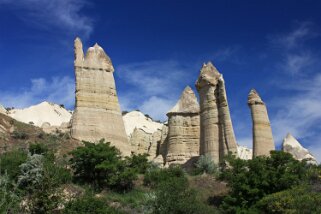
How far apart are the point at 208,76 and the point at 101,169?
15.7 meters

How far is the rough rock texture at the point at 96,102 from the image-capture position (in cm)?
4227

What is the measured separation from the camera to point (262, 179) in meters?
28.2

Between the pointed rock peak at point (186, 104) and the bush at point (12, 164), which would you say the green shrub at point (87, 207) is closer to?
the bush at point (12, 164)

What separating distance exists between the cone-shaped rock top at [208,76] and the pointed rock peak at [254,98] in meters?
3.02

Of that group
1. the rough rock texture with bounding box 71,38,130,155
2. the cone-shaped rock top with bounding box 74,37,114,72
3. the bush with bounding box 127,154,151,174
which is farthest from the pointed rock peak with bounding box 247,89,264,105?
the cone-shaped rock top with bounding box 74,37,114,72

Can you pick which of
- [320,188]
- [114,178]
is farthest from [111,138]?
[320,188]

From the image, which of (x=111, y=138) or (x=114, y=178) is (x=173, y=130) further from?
(x=114, y=178)

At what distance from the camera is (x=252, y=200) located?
27719mm

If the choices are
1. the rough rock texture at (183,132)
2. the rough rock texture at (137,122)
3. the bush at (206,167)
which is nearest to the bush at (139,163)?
the bush at (206,167)

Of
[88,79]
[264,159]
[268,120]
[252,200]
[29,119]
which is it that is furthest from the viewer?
[29,119]

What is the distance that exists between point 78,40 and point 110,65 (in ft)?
11.9

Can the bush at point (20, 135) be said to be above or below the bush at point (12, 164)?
above

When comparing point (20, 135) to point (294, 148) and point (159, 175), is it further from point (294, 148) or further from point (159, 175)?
point (294, 148)

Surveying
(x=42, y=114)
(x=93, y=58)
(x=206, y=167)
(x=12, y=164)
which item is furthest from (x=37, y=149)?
(x=42, y=114)
